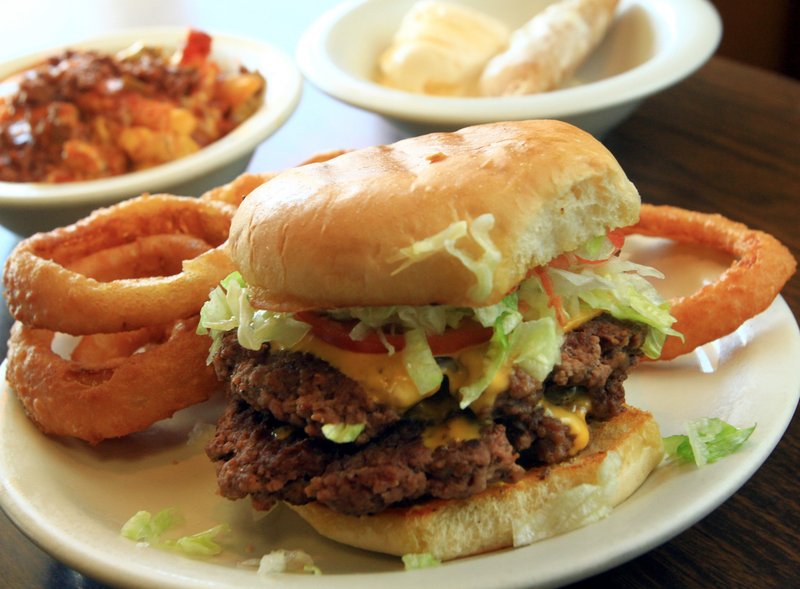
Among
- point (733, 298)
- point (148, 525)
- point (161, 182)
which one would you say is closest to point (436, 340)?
point (148, 525)

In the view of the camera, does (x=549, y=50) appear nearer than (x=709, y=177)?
No

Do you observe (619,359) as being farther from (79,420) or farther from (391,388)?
(79,420)

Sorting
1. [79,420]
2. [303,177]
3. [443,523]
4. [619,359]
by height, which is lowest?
[79,420]

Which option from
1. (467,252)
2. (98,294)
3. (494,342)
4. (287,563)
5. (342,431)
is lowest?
(287,563)

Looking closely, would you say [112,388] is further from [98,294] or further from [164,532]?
[164,532]

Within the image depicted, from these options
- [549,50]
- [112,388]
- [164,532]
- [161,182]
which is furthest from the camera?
[549,50]

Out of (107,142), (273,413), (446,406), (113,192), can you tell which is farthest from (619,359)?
(107,142)
